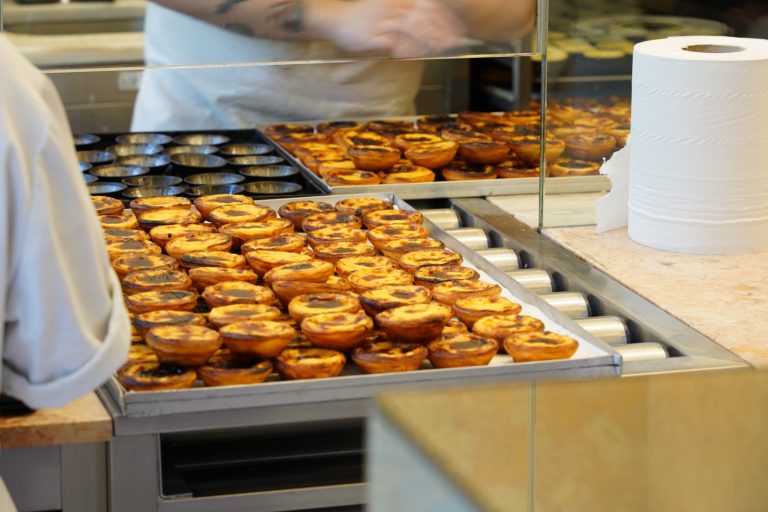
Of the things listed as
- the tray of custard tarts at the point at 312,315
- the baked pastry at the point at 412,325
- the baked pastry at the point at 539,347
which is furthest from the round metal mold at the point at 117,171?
the baked pastry at the point at 539,347

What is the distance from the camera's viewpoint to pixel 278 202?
2305 millimetres

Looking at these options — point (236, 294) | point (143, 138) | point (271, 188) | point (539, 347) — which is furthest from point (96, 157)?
point (539, 347)

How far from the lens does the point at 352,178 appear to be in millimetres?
2471

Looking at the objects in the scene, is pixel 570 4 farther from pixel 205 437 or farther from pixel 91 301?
pixel 91 301

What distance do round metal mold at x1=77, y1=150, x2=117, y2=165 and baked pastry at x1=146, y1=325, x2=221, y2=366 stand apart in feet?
3.68

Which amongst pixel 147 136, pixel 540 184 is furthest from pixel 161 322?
pixel 147 136

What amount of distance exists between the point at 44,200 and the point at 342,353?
50cm

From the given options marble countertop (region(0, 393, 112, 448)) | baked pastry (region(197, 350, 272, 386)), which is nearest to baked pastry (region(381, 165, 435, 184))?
baked pastry (region(197, 350, 272, 386))

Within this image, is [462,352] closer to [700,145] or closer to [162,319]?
[162,319]

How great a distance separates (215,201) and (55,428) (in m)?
0.84

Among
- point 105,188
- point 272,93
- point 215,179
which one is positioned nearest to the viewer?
point 105,188

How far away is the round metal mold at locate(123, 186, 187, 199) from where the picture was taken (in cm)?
240

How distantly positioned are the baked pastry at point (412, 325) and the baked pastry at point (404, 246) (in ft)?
1.09

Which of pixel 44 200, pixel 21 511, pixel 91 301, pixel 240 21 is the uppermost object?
pixel 240 21
